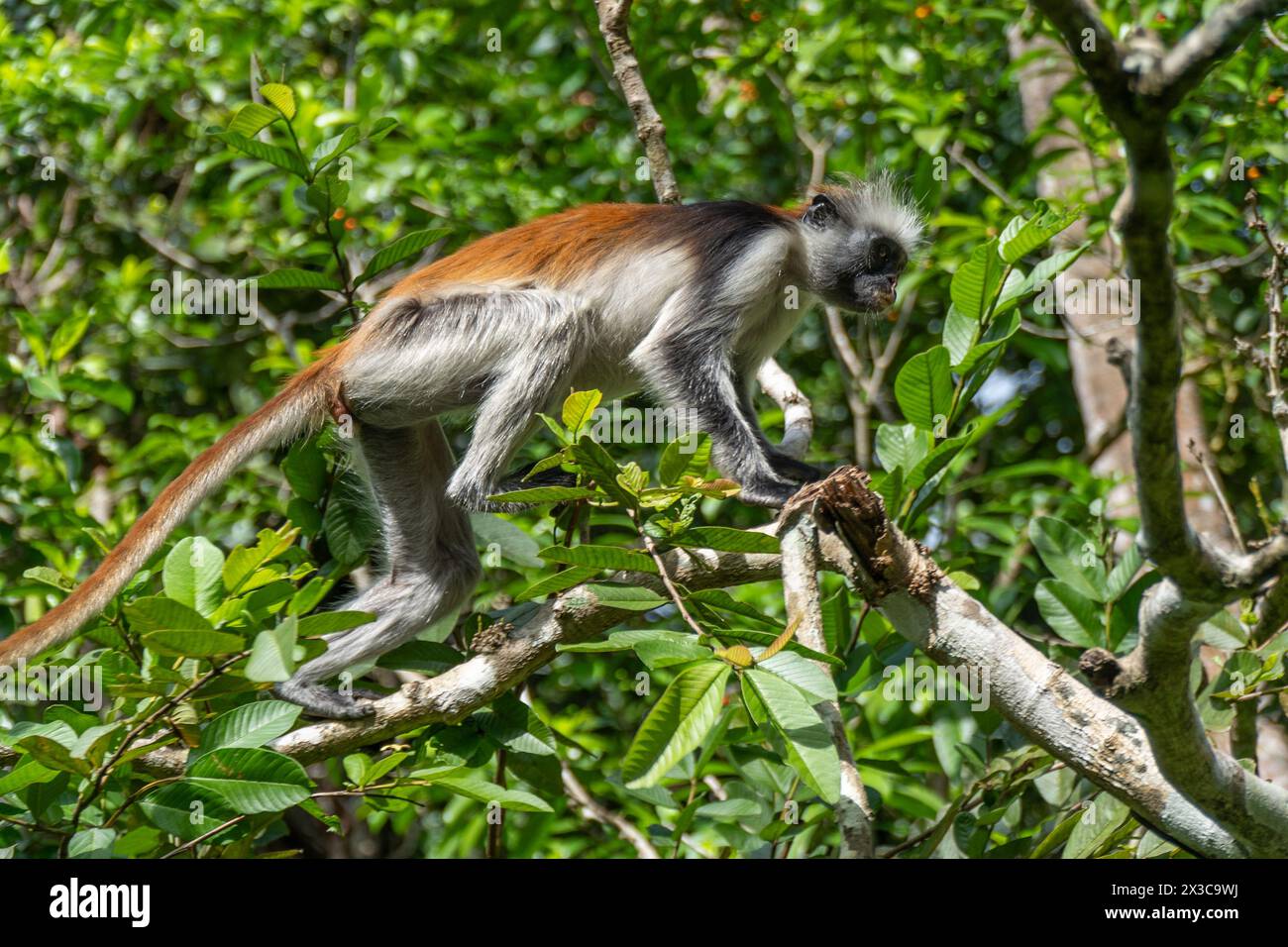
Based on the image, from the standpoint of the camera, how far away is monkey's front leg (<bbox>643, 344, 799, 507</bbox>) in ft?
16.4

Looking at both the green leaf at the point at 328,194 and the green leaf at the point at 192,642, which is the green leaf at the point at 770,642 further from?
the green leaf at the point at 328,194

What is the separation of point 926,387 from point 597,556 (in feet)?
4.50

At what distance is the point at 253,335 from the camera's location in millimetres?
8672

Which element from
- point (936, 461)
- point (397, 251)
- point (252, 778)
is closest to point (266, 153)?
point (397, 251)

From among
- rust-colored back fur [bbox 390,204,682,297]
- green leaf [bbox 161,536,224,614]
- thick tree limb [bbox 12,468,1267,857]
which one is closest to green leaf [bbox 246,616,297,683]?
green leaf [bbox 161,536,224,614]

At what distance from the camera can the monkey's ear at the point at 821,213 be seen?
6.10 m

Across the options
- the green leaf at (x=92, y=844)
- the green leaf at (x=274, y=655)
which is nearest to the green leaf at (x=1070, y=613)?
the green leaf at (x=274, y=655)

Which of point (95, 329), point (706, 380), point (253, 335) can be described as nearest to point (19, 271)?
point (95, 329)

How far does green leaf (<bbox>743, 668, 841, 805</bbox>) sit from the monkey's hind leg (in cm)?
256

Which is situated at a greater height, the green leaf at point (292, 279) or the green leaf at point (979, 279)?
the green leaf at point (292, 279)

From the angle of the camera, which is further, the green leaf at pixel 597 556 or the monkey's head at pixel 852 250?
the monkey's head at pixel 852 250

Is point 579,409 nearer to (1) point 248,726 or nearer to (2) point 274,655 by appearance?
(2) point 274,655

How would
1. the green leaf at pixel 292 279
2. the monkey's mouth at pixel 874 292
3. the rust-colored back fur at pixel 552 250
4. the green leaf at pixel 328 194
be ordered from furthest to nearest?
the monkey's mouth at pixel 874 292, the rust-colored back fur at pixel 552 250, the green leaf at pixel 328 194, the green leaf at pixel 292 279

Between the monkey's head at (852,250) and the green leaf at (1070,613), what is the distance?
7.35 ft
